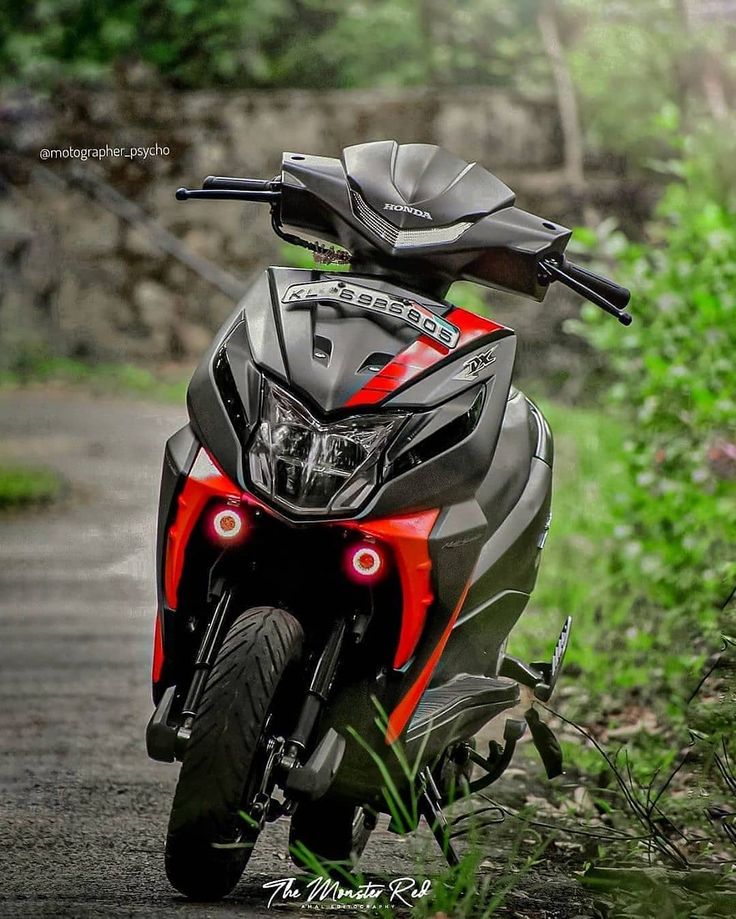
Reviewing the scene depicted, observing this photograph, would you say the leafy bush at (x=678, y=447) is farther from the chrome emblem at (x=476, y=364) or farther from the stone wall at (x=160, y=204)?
the stone wall at (x=160, y=204)

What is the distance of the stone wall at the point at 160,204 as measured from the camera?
7.03 m

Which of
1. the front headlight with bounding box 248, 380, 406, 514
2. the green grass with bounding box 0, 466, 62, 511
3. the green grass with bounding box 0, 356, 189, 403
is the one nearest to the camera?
the front headlight with bounding box 248, 380, 406, 514

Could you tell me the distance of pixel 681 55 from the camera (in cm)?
706

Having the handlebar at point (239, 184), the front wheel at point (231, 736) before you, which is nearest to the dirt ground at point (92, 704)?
the front wheel at point (231, 736)

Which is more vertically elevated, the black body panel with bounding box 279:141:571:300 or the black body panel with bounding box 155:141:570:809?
the black body panel with bounding box 279:141:571:300

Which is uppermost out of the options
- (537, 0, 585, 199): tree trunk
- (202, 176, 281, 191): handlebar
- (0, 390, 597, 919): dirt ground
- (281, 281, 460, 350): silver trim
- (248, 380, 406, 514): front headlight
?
(537, 0, 585, 199): tree trunk

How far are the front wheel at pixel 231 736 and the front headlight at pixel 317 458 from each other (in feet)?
0.55

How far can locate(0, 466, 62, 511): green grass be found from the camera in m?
5.95

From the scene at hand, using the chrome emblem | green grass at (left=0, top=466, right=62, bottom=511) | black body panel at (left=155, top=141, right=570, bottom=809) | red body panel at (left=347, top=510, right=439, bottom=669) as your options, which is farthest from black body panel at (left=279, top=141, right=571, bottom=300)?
green grass at (left=0, top=466, right=62, bottom=511)

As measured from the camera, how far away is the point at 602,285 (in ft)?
8.34

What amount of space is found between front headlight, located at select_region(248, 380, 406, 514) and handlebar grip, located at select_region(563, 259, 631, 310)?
0.51 meters

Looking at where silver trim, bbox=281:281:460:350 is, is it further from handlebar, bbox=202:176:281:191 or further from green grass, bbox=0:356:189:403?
green grass, bbox=0:356:189:403

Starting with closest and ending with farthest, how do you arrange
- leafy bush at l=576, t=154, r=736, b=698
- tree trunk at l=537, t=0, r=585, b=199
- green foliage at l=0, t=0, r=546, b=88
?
leafy bush at l=576, t=154, r=736, b=698 → green foliage at l=0, t=0, r=546, b=88 → tree trunk at l=537, t=0, r=585, b=199

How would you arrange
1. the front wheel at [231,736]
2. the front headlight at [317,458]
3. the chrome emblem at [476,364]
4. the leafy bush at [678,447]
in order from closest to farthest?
the front wheel at [231,736] < the front headlight at [317,458] < the chrome emblem at [476,364] < the leafy bush at [678,447]
